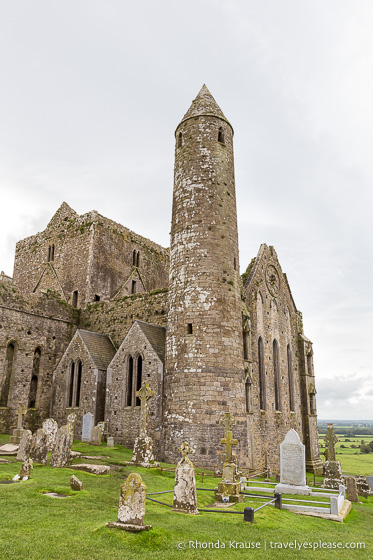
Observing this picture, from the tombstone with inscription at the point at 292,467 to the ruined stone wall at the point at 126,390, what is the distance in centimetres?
634

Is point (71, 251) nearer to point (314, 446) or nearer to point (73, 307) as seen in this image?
point (73, 307)

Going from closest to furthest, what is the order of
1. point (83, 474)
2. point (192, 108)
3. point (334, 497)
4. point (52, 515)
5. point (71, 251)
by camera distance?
1. point (52, 515)
2. point (334, 497)
3. point (83, 474)
4. point (192, 108)
5. point (71, 251)

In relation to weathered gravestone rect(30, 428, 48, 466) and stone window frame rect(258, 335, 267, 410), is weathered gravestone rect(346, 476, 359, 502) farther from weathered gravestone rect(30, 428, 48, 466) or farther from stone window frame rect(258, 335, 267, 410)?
weathered gravestone rect(30, 428, 48, 466)

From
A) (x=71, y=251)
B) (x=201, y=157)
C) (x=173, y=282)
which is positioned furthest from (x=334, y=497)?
(x=71, y=251)

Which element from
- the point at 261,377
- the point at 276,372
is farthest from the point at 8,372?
the point at 276,372

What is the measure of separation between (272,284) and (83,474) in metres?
19.6

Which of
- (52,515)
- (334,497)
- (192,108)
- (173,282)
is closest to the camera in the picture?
(52,515)

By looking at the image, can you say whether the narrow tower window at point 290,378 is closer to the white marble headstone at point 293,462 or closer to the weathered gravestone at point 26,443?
the white marble headstone at point 293,462

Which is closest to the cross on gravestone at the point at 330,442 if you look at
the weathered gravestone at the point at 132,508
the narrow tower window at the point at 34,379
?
the weathered gravestone at the point at 132,508

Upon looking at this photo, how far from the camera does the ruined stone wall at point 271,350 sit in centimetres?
2244

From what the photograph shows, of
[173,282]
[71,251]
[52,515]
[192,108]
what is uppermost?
[192,108]

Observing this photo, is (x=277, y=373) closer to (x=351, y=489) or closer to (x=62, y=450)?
(x=351, y=489)

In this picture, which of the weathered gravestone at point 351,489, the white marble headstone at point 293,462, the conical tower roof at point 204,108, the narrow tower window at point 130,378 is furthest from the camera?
the conical tower roof at point 204,108

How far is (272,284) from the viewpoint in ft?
95.0
